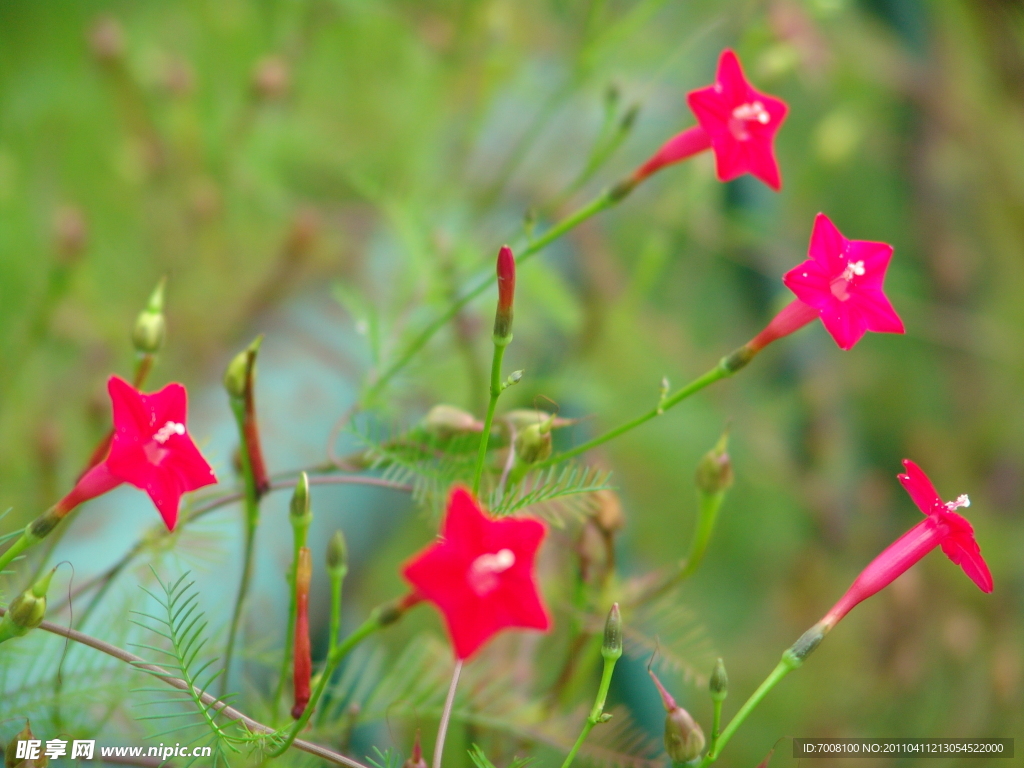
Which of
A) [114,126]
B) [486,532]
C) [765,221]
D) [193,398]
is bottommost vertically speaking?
[486,532]

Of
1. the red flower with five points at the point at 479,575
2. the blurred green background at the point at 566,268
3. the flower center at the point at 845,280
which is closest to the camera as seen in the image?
the red flower with five points at the point at 479,575

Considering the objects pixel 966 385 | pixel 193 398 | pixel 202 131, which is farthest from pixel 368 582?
pixel 966 385

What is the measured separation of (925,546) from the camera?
302 mm

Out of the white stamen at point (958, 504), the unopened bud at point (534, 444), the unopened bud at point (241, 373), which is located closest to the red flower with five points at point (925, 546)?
the white stamen at point (958, 504)

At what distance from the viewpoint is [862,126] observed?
113 cm

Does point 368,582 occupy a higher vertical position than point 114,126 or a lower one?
lower

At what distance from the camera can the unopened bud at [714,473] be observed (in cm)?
36

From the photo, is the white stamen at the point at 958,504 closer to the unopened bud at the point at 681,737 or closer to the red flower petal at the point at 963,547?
the red flower petal at the point at 963,547

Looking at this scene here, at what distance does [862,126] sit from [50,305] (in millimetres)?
1003

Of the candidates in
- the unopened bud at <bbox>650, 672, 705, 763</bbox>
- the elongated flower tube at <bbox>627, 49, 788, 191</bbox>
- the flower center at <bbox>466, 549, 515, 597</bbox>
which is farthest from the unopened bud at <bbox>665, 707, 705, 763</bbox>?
the elongated flower tube at <bbox>627, 49, 788, 191</bbox>

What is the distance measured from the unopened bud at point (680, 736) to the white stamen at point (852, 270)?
15 cm

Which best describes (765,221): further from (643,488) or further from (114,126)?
(114,126)

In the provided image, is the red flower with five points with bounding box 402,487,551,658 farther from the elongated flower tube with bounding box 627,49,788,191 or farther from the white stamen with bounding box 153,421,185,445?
the elongated flower tube with bounding box 627,49,788,191

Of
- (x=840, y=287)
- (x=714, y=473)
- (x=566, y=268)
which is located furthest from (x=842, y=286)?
(x=566, y=268)
